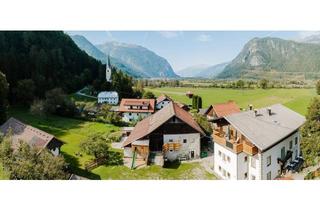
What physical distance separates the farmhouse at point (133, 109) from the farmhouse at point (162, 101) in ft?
0.69

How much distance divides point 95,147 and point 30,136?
4.38 ft

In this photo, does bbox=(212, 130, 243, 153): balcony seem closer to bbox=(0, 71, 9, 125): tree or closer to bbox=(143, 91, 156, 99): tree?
bbox=(143, 91, 156, 99): tree

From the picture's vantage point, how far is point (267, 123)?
9742 mm

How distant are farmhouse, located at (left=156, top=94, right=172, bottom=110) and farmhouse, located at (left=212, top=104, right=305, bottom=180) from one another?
3.64ft

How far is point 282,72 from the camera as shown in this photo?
33.0ft

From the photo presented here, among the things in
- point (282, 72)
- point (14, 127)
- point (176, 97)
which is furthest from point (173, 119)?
point (14, 127)

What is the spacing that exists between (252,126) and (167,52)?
234 centimetres

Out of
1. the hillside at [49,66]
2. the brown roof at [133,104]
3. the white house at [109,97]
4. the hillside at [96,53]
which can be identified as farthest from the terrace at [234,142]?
the hillside at [49,66]

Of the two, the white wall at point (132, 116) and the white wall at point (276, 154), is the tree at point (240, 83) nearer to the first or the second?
the white wall at point (276, 154)

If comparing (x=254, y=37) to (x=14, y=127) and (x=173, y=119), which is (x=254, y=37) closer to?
(x=173, y=119)

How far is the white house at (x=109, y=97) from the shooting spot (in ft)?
32.1

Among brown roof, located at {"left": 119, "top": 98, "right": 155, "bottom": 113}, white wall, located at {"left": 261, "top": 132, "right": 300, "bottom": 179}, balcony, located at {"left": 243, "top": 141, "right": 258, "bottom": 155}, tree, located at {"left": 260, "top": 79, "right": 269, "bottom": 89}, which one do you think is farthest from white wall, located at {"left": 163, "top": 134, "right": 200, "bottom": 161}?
tree, located at {"left": 260, "top": 79, "right": 269, "bottom": 89}

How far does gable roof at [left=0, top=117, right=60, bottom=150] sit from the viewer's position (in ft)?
31.2
